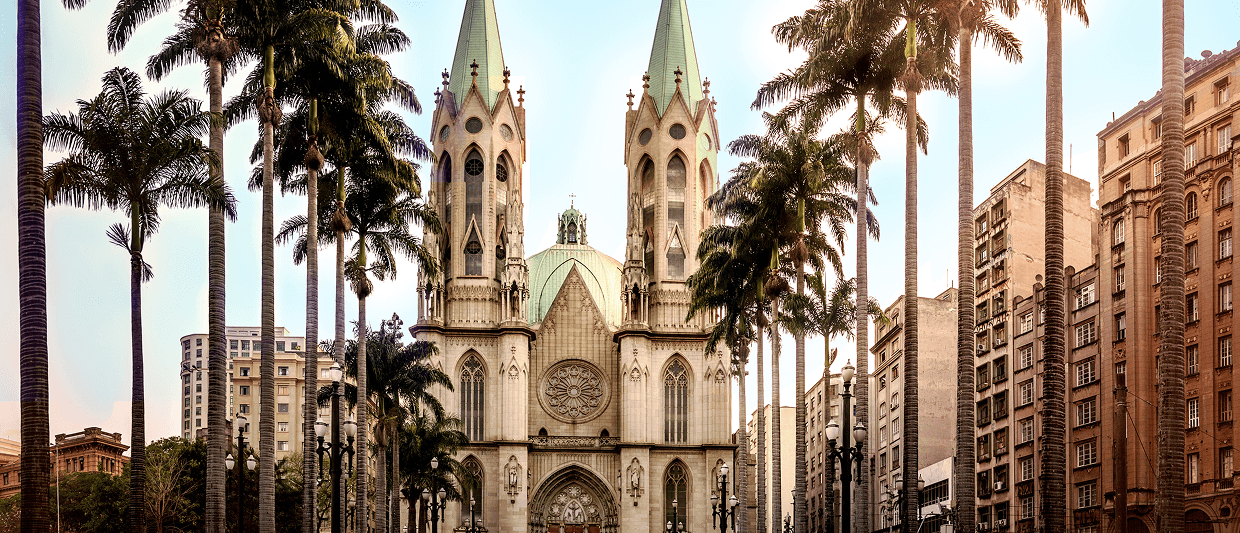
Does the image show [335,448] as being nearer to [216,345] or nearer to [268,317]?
[268,317]

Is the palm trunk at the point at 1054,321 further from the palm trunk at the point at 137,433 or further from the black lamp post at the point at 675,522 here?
the black lamp post at the point at 675,522

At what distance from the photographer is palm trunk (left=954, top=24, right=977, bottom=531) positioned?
99.7 feet

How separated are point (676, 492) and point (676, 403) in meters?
5.97

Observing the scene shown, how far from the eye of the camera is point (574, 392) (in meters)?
95.6

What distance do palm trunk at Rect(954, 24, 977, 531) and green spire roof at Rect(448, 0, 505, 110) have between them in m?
66.4

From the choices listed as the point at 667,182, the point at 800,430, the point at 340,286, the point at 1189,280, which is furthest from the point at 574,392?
the point at 340,286

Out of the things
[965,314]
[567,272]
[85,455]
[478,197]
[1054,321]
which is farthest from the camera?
[85,455]

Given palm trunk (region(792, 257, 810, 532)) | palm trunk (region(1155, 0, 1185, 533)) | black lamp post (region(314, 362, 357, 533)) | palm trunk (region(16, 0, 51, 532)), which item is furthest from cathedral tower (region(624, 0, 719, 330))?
palm trunk (region(16, 0, 51, 532))

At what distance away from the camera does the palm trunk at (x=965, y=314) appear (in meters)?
30.4

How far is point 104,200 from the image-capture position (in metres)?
31.6

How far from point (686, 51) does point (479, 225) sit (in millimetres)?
20763

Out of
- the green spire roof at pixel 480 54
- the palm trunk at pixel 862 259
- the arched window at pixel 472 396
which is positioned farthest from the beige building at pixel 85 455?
the palm trunk at pixel 862 259

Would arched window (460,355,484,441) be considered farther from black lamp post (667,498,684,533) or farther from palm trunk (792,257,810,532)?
palm trunk (792,257,810,532)

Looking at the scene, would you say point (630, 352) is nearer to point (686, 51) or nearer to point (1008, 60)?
point (686, 51)
